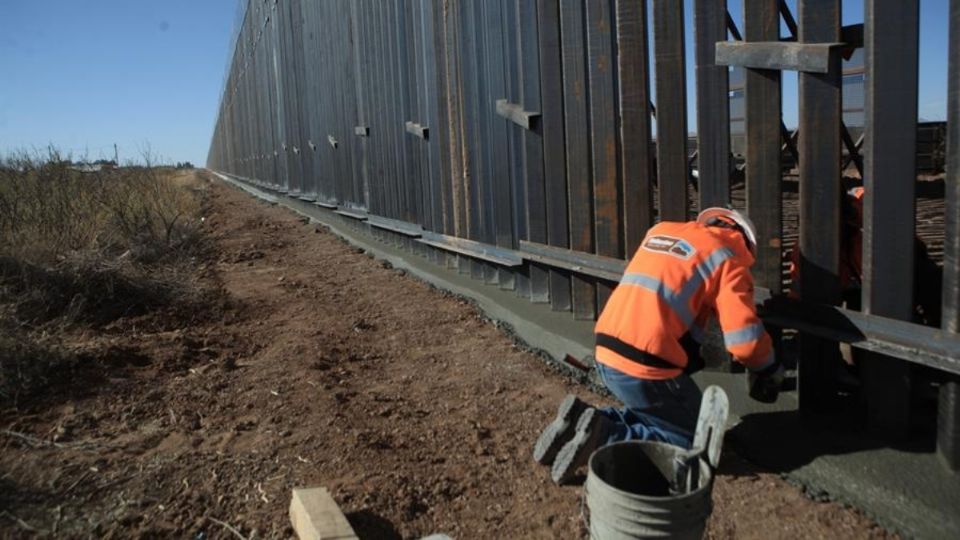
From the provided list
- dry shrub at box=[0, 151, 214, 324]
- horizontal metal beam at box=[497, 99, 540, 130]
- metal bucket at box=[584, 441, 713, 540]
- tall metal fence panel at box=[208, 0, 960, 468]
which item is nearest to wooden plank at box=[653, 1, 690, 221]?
tall metal fence panel at box=[208, 0, 960, 468]

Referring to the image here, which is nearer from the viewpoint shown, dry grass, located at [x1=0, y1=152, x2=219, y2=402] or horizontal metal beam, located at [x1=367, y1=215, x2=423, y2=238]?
dry grass, located at [x1=0, y1=152, x2=219, y2=402]

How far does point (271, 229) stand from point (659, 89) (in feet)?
37.2

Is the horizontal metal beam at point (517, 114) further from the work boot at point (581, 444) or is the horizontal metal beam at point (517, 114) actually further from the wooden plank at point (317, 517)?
the wooden plank at point (317, 517)

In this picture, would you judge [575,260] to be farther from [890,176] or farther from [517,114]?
[890,176]

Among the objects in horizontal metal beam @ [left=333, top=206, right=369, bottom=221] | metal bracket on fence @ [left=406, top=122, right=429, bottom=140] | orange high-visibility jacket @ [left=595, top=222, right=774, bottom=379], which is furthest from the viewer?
horizontal metal beam @ [left=333, top=206, right=369, bottom=221]

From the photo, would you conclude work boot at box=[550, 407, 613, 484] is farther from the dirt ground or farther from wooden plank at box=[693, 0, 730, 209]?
wooden plank at box=[693, 0, 730, 209]

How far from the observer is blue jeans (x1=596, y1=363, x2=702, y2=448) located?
10.4ft

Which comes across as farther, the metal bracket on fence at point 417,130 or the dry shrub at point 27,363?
the metal bracket on fence at point 417,130

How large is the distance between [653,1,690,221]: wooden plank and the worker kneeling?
84 centimetres

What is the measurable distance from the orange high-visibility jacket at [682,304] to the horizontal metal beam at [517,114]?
2.33 m

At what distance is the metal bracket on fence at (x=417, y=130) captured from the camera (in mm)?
7742

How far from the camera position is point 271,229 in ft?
46.5

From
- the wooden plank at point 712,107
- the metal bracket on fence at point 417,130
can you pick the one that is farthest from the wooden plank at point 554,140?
the metal bracket on fence at point 417,130

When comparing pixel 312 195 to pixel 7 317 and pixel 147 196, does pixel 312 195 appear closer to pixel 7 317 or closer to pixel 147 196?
pixel 147 196
